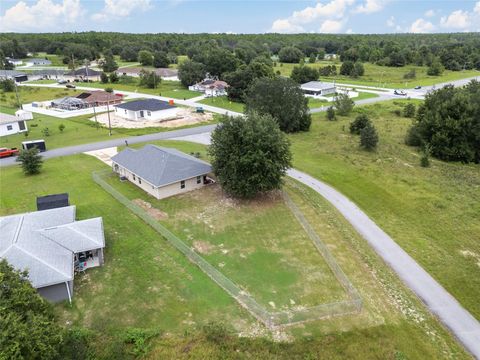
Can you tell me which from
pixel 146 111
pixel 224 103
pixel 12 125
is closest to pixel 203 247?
pixel 12 125

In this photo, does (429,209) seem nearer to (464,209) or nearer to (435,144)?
(464,209)

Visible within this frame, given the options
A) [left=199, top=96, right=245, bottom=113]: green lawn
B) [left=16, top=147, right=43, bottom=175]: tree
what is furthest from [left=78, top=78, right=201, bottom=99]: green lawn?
[left=16, top=147, right=43, bottom=175]: tree

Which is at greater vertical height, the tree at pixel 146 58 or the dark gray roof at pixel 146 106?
the tree at pixel 146 58

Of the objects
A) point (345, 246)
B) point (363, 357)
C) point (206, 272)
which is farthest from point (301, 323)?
point (345, 246)

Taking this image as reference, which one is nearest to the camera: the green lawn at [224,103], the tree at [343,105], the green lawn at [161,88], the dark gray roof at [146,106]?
the dark gray roof at [146,106]

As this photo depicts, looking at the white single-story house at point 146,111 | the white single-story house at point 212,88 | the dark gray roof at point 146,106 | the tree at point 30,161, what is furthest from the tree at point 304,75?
the tree at point 30,161

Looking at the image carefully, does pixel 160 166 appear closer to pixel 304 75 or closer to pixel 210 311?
pixel 210 311

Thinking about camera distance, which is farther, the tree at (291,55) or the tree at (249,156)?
the tree at (291,55)

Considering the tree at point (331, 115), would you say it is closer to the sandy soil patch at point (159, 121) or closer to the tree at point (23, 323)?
the sandy soil patch at point (159, 121)
